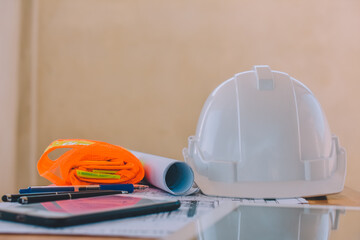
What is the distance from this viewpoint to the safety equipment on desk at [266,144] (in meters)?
0.79

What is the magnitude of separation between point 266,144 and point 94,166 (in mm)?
359

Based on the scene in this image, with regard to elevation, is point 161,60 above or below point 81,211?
above

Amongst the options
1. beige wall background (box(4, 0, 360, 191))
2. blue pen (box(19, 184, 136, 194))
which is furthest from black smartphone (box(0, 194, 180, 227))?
beige wall background (box(4, 0, 360, 191))

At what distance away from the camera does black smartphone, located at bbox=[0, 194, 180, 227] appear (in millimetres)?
472

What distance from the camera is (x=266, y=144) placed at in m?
0.79

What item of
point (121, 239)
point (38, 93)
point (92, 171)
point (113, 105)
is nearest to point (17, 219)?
point (121, 239)

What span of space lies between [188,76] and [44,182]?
91 centimetres

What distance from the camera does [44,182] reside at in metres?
2.12

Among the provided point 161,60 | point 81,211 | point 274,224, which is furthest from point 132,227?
point 161,60

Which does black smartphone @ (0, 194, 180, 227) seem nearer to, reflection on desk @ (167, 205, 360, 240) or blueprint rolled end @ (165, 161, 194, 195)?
reflection on desk @ (167, 205, 360, 240)

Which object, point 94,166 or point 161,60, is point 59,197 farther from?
point 161,60

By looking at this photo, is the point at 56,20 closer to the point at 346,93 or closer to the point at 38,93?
the point at 38,93

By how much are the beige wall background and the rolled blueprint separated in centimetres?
112

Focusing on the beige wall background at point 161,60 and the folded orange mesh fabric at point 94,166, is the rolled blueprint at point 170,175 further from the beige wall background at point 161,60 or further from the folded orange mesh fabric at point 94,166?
the beige wall background at point 161,60
